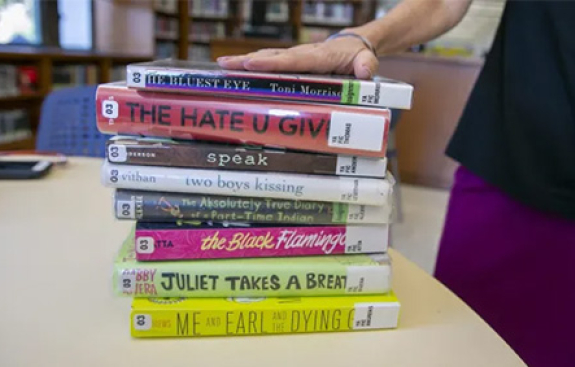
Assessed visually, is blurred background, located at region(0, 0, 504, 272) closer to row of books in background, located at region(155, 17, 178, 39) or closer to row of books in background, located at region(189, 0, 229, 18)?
row of books in background, located at region(155, 17, 178, 39)

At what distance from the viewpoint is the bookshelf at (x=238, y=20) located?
5.67 m

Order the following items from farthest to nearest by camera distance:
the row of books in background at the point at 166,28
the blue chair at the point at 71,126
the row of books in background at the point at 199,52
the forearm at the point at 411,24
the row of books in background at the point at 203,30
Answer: the row of books in background at the point at 199,52 < the row of books in background at the point at 203,30 < the row of books in background at the point at 166,28 < the blue chair at the point at 71,126 < the forearm at the point at 411,24

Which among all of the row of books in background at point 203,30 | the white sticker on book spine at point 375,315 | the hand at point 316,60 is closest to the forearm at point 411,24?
the hand at point 316,60

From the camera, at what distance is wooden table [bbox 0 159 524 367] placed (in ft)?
1.46

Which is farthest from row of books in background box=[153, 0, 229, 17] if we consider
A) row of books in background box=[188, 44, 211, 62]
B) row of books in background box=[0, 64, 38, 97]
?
row of books in background box=[0, 64, 38, 97]

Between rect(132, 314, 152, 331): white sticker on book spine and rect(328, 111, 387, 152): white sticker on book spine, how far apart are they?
0.71ft

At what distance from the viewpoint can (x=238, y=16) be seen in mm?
5945

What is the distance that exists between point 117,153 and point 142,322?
15cm

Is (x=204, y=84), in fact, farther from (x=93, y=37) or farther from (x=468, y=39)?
(x=468, y=39)

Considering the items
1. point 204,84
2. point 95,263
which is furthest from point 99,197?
point 204,84

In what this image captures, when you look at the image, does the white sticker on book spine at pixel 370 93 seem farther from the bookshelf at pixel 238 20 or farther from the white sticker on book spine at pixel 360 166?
the bookshelf at pixel 238 20

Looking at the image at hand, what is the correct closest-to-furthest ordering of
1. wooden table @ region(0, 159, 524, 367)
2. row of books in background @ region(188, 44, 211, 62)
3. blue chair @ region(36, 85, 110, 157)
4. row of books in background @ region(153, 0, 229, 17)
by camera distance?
wooden table @ region(0, 159, 524, 367) → blue chair @ region(36, 85, 110, 157) → row of books in background @ region(153, 0, 229, 17) → row of books in background @ region(188, 44, 211, 62)

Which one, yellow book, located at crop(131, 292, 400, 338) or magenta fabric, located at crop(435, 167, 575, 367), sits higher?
yellow book, located at crop(131, 292, 400, 338)

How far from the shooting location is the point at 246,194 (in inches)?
18.6
